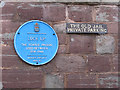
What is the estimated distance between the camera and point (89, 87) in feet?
9.29

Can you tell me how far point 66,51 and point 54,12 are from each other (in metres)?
0.66

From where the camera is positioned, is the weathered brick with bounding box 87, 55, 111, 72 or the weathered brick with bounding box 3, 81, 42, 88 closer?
the weathered brick with bounding box 3, 81, 42, 88

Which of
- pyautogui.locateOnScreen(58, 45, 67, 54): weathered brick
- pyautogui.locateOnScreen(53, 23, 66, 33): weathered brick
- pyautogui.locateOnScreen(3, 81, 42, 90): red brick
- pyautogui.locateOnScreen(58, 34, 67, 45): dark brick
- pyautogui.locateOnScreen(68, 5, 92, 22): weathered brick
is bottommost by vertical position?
pyautogui.locateOnScreen(3, 81, 42, 90): red brick

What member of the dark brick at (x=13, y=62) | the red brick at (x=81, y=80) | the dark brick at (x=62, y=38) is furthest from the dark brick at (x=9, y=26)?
the red brick at (x=81, y=80)

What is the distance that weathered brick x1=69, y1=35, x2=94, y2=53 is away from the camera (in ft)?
9.40

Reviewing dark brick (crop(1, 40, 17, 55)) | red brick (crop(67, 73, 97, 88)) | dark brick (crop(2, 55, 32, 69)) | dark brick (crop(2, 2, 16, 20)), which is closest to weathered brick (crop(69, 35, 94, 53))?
red brick (crop(67, 73, 97, 88))

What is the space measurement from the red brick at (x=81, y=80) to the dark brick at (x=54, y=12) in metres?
0.93

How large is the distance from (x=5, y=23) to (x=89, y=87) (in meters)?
1.67

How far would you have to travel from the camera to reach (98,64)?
287 centimetres

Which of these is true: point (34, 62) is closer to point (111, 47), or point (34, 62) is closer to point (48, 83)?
point (48, 83)

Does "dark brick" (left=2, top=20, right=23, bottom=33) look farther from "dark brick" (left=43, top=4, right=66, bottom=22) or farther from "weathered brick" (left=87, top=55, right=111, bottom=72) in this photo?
"weathered brick" (left=87, top=55, right=111, bottom=72)

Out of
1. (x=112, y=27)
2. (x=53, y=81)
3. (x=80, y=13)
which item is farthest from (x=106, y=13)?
(x=53, y=81)

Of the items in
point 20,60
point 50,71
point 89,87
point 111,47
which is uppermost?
point 111,47

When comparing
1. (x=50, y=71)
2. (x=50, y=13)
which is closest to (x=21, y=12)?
(x=50, y=13)
